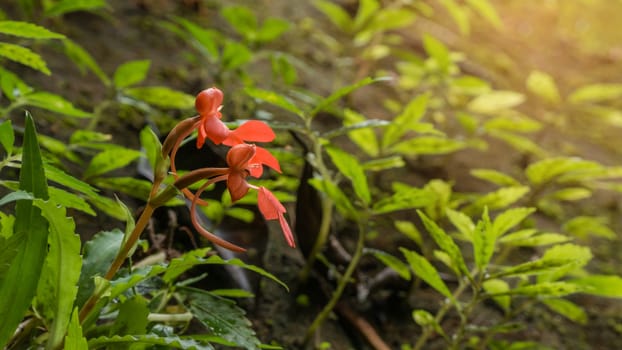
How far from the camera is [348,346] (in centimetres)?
118

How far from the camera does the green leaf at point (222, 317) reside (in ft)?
2.28

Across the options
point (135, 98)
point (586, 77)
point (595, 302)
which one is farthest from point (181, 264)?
point (586, 77)

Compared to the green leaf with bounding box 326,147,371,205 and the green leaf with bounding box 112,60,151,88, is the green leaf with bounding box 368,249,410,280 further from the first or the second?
the green leaf with bounding box 112,60,151,88

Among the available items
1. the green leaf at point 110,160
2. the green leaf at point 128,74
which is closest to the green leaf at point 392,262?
the green leaf at point 110,160

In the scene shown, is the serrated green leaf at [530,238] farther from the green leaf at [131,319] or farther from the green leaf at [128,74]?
the green leaf at [128,74]

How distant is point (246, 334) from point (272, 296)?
1.75 ft

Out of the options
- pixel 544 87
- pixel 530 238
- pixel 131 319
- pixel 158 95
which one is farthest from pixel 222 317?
pixel 544 87

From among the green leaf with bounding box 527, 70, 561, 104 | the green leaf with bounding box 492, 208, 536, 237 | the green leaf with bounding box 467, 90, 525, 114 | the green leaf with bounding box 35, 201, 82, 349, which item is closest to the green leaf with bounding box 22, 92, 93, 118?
the green leaf with bounding box 35, 201, 82, 349

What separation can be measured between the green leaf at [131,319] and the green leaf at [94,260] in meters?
0.05

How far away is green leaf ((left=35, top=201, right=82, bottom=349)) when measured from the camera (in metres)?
0.57

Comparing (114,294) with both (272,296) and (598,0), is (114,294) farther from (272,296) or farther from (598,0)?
(598,0)

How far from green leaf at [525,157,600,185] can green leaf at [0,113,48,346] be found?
1098mm

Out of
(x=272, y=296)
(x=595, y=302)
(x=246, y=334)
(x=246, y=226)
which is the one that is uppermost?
(x=246, y=334)

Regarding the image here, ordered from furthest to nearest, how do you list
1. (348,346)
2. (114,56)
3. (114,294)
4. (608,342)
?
(114,56) → (608,342) → (348,346) → (114,294)
